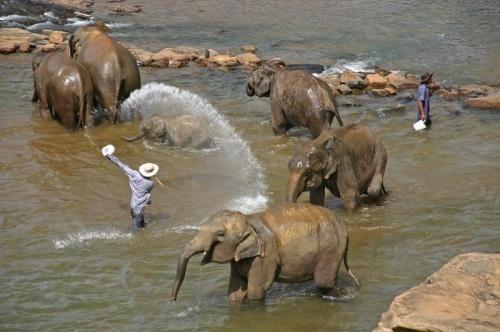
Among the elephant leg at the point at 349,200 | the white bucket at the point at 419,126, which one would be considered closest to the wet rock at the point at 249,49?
the white bucket at the point at 419,126

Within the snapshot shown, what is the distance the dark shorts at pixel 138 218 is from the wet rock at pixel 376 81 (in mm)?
8045

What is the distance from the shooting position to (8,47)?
20.5 metres

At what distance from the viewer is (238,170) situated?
12.1 m

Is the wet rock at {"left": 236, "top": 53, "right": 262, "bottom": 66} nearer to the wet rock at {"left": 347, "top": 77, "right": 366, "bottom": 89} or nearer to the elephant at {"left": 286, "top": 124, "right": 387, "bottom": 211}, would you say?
the wet rock at {"left": 347, "top": 77, "right": 366, "bottom": 89}

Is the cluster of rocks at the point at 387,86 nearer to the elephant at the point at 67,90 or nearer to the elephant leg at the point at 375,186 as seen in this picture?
the elephant at the point at 67,90

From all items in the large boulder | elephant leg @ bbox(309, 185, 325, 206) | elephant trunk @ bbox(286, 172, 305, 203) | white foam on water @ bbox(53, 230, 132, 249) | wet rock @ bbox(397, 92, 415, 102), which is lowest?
white foam on water @ bbox(53, 230, 132, 249)

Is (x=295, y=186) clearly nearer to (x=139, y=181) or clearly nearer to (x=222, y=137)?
(x=139, y=181)

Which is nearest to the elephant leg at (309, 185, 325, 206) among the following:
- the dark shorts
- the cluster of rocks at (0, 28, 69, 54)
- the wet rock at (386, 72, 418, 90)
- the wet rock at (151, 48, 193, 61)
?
the dark shorts

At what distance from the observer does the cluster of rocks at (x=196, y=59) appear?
19422mm

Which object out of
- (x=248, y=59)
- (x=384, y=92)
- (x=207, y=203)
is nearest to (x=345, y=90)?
(x=384, y=92)

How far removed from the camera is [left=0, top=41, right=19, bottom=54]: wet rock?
806 inches

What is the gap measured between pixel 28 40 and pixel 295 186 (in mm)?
14462

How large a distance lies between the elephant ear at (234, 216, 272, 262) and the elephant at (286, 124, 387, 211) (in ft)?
4.94

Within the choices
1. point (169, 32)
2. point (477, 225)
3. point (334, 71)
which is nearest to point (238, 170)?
point (477, 225)
